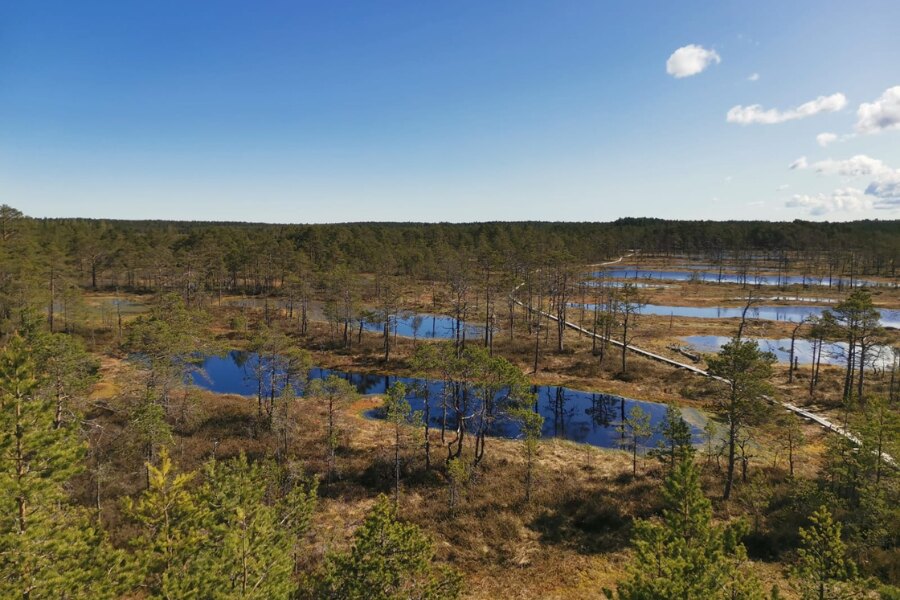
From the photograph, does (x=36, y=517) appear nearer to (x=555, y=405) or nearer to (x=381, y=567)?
(x=381, y=567)

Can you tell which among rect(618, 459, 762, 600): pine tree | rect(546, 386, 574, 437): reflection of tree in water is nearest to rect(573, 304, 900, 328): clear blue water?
rect(546, 386, 574, 437): reflection of tree in water

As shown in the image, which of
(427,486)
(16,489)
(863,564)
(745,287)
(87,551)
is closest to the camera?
(16,489)

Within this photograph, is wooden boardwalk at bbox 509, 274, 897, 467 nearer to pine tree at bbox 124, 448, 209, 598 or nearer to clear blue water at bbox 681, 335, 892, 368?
clear blue water at bbox 681, 335, 892, 368

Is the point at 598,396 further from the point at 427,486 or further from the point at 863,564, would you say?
the point at 863,564

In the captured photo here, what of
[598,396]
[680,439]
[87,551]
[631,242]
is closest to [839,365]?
[598,396]

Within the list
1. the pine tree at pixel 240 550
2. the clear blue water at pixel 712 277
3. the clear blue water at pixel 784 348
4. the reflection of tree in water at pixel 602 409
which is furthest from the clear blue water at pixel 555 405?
the clear blue water at pixel 712 277
